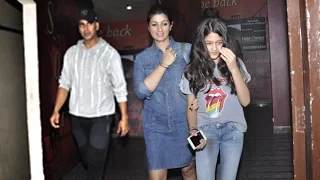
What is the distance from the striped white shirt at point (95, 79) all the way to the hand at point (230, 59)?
40cm

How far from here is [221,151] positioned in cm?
161

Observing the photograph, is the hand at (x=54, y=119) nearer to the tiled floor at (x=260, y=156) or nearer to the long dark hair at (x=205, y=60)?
the tiled floor at (x=260, y=156)

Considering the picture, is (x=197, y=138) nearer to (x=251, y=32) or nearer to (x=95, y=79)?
(x=95, y=79)

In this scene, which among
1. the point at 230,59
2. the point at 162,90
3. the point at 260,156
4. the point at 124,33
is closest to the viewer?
the point at 230,59

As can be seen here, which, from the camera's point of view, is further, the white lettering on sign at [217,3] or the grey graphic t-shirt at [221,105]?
the white lettering on sign at [217,3]

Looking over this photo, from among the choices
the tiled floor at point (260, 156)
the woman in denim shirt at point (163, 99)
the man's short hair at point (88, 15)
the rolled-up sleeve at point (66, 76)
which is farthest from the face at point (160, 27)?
the tiled floor at point (260, 156)

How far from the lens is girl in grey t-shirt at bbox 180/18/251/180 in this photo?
5.15 feet

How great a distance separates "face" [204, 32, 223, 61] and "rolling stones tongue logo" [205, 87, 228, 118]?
133mm

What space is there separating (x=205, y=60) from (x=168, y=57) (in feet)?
0.52

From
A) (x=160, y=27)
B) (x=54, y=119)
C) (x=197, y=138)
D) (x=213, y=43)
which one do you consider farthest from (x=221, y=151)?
(x=54, y=119)

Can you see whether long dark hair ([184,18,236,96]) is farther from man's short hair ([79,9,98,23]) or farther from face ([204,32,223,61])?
man's short hair ([79,9,98,23])

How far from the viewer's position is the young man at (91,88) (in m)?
1.58

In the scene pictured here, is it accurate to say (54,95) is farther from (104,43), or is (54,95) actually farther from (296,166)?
(296,166)

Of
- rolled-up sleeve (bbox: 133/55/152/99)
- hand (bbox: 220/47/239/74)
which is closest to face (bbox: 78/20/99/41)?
rolled-up sleeve (bbox: 133/55/152/99)
